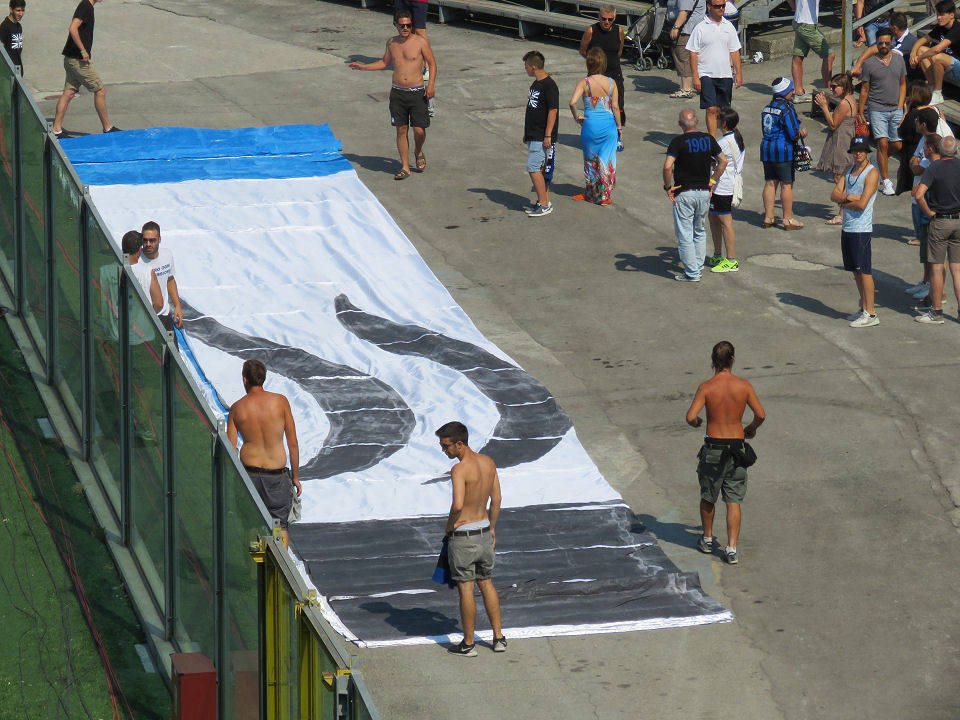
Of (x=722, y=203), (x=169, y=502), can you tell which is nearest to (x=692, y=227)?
(x=722, y=203)

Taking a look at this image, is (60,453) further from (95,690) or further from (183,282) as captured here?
(183,282)

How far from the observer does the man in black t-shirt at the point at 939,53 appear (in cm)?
1995

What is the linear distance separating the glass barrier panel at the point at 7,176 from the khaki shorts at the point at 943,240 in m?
9.17

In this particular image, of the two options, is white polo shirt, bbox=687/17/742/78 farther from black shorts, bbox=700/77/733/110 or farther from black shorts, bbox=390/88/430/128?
black shorts, bbox=390/88/430/128

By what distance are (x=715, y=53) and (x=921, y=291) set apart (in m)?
5.48

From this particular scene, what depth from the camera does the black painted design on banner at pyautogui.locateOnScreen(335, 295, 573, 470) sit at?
12508 millimetres

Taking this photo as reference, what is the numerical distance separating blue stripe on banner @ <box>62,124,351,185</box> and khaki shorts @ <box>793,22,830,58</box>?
7379 mm

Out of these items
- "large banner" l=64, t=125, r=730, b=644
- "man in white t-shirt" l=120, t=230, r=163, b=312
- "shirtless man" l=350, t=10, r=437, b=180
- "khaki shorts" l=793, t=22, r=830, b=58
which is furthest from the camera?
"khaki shorts" l=793, t=22, r=830, b=58

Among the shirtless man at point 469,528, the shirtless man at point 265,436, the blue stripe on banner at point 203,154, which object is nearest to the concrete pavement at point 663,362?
the shirtless man at point 469,528

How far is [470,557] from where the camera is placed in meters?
9.16

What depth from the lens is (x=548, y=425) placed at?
12.8 metres

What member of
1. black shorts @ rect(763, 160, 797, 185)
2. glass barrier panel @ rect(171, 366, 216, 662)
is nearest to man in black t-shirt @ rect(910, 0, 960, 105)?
black shorts @ rect(763, 160, 797, 185)

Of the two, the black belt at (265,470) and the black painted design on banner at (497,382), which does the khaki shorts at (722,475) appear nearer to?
the black painted design on banner at (497,382)

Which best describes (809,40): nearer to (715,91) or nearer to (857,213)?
(715,91)
